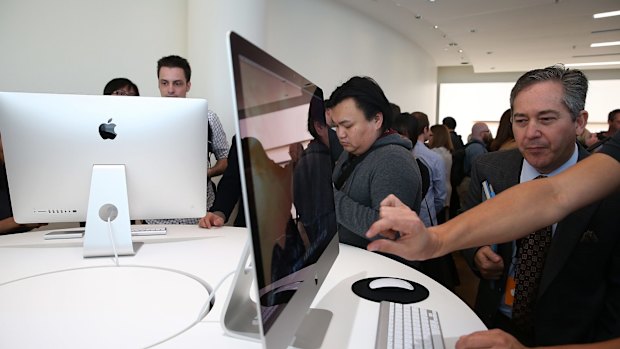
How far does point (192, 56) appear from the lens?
3.52 metres

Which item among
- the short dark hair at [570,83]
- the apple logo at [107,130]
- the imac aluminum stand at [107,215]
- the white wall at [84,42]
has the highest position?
the white wall at [84,42]

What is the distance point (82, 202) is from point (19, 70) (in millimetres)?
2299

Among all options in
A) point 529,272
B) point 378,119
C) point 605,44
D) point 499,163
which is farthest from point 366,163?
point 605,44

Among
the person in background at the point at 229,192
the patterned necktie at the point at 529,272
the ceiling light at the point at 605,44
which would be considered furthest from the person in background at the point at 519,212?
the ceiling light at the point at 605,44

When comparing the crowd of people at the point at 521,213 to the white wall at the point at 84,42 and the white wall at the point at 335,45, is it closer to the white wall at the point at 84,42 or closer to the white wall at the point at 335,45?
the white wall at the point at 84,42

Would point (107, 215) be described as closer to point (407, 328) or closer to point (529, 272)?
point (407, 328)

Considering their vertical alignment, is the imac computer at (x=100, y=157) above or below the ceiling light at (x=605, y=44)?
below

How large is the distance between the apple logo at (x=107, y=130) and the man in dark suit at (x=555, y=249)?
4.55 ft

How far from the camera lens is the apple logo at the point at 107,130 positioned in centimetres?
130

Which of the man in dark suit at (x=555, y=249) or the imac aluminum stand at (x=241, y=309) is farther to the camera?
the man in dark suit at (x=555, y=249)

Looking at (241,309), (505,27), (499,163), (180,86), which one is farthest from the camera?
(505,27)

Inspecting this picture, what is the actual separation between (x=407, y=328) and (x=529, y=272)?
0.71 metres

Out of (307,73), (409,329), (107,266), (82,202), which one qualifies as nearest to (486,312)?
(409,329)

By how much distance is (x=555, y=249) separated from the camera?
126cm
